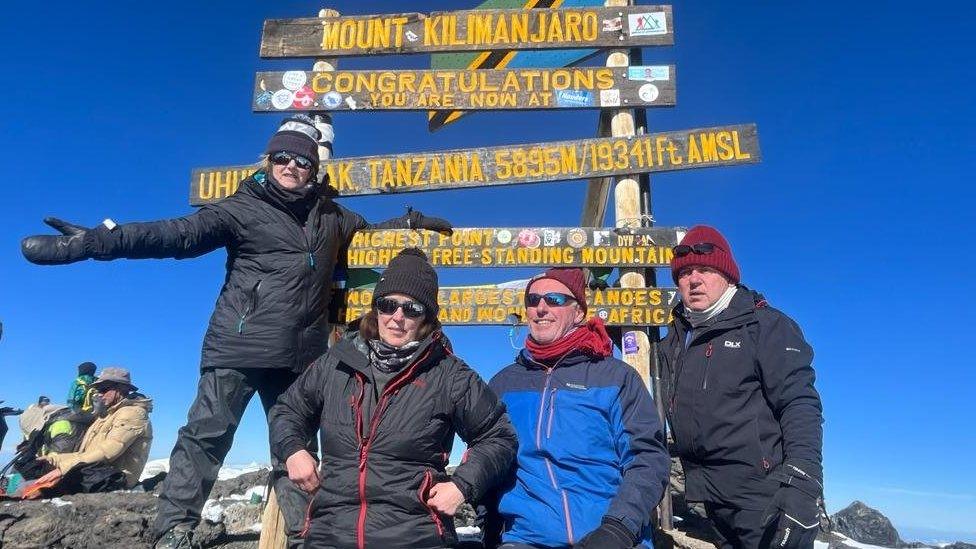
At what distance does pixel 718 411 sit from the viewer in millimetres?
3600

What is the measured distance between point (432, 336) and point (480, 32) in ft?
13.7

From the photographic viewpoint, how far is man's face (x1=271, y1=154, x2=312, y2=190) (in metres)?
4.80

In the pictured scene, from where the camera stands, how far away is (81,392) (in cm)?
888

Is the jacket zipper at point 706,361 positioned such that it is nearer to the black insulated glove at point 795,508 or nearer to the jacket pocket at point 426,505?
the black insulated glove at point 795,508

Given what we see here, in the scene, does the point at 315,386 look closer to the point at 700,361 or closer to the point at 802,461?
the point at 700,361

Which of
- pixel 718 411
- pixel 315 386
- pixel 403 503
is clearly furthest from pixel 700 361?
pixel 315 386

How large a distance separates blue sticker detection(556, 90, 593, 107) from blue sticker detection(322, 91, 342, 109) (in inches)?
90.3

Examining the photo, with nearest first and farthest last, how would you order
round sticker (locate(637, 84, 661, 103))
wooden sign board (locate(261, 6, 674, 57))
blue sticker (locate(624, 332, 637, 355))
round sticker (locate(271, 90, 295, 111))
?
blue sticker (locate(624, 332, 637, 355)) → round sticker (locate(637, 84, 661, 103)) → round sticker (locate(271, 90, 295, 111)) → wooden sign board (locate(261, 6, 674, 57))

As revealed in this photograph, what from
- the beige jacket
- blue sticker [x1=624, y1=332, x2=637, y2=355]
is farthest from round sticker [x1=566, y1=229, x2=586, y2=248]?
the beige jacket

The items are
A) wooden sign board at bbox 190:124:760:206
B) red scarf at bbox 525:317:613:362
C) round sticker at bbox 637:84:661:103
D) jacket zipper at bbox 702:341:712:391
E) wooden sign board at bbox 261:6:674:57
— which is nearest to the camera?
jacket zipper at bbox 702:341:712:391

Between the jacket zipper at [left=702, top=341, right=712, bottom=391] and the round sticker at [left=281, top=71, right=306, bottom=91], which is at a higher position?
the round sticker at [left=281, top=71, right=306, bottom=91]

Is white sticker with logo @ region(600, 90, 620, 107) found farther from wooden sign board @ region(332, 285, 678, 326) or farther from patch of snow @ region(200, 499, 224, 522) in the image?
patch of snow @ region(200, 499, 224, 522)

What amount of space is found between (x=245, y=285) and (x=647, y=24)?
4.79 meters

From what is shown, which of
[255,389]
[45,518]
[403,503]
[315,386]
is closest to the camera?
[403,503]
